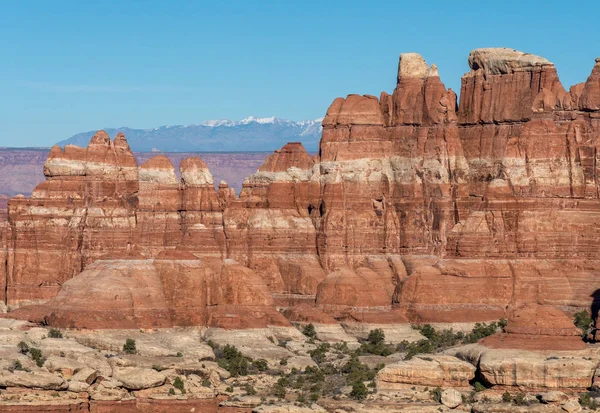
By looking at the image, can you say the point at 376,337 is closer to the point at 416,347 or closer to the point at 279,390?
the point at 416,347

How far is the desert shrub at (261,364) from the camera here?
120625mm

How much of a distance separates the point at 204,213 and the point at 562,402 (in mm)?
45289

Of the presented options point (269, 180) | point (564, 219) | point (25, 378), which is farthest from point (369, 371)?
point (269, 180)

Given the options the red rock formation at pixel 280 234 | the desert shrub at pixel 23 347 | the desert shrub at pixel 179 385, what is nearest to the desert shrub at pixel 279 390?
the desert shrub at pixel 179 385

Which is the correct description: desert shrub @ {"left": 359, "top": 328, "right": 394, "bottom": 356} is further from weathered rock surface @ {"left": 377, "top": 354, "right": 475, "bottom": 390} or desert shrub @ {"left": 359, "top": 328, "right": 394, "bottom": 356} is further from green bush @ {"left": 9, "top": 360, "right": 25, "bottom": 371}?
green bush @ {"left": 9, "top": 360, "right": 25, "bottom": 371}

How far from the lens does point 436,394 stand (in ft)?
359

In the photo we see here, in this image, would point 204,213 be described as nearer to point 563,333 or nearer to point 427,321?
point 427,321

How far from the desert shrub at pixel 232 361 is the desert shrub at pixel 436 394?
13010 mm

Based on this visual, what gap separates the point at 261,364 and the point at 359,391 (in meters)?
11.3

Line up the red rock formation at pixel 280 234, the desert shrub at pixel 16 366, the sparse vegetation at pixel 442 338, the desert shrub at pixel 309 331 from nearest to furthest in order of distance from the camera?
the desert shrub at pixel 16 366
the sparse vegetation at pixel 442 338
the desert shrub at pixel 309 331
the red rock formation at pixel 280 234

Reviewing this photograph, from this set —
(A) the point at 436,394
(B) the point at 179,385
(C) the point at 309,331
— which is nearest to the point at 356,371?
→ (A) the point at 436,394

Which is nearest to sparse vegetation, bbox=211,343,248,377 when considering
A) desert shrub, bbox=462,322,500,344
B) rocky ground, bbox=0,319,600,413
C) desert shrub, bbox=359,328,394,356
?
rocky ground, bbox=0,319,600,413

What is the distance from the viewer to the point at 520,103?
486ft

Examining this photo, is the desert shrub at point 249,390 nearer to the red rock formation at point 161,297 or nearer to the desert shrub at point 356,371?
the desert shrub at point 356,371
